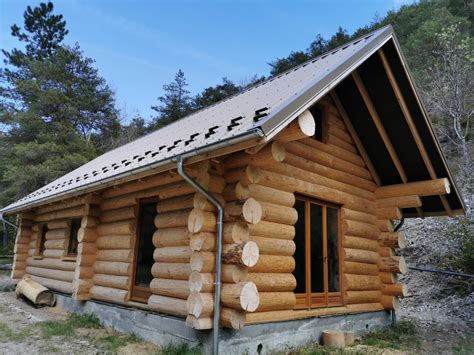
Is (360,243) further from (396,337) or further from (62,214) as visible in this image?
(62,214)

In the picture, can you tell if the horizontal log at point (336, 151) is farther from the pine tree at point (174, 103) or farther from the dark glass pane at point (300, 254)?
the pine tree at point (174, 103)

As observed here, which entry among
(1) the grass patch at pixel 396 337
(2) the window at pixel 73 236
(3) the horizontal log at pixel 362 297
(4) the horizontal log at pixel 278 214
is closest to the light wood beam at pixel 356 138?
(3) the horizontal log at pixel 362 297

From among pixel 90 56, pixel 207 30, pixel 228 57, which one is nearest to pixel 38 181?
pixel 90 56

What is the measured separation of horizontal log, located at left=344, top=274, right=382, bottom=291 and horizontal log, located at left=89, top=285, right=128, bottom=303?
3.92 metres

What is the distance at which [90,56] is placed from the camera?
26.8 meters

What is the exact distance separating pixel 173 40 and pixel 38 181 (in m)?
26.6

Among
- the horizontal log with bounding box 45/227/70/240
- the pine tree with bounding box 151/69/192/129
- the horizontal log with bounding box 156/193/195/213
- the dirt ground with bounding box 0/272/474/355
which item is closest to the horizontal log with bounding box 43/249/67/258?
the horizontal log with bounding box 45/227/70/240

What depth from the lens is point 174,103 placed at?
97.6ft

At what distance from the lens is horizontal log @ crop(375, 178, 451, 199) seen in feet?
24.4

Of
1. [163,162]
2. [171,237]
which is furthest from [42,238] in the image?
[163,162]

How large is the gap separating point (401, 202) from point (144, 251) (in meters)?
5.20

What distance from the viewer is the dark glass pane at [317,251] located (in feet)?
20.6

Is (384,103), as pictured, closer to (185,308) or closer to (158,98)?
(185,308)

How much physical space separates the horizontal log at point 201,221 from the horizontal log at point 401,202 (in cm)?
469
